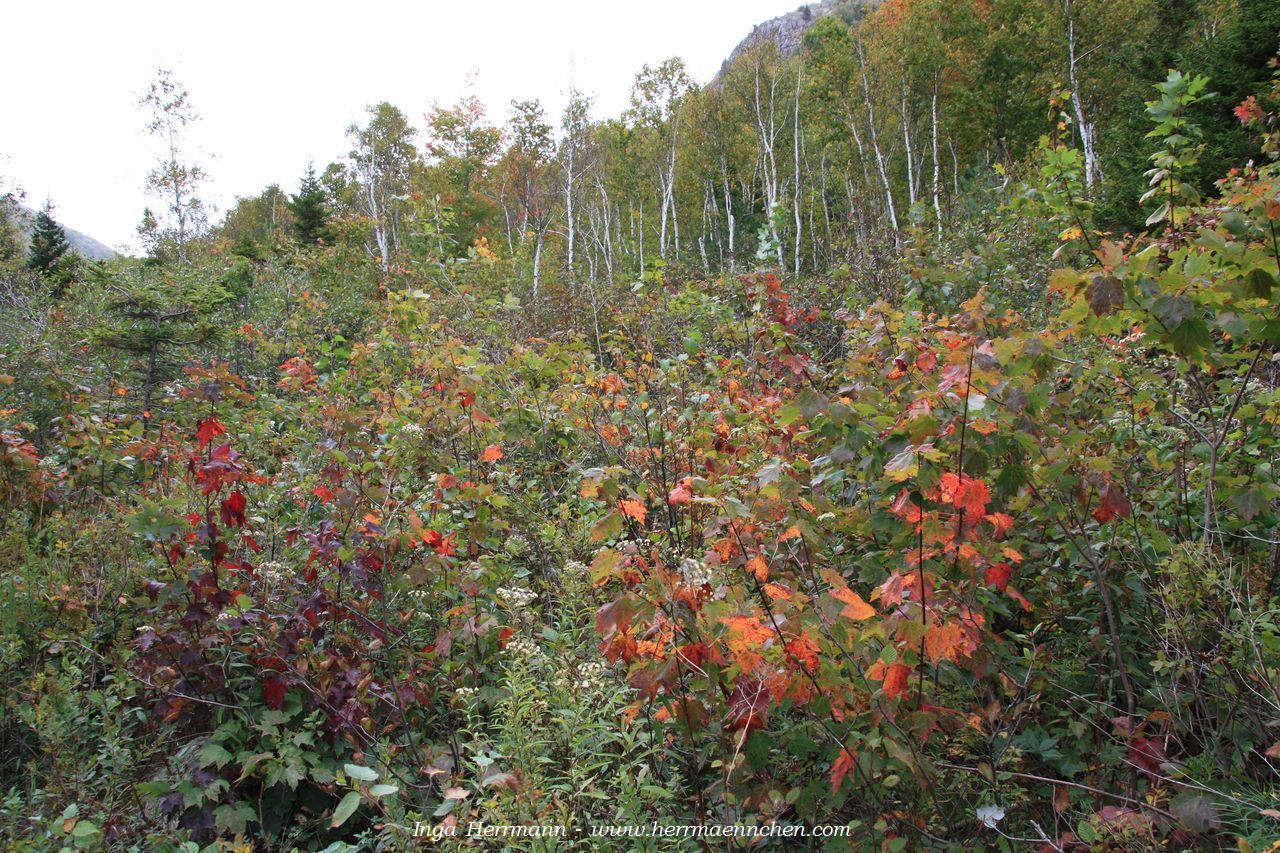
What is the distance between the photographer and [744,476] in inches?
115

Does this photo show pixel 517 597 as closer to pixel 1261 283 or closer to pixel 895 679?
pixel 895 679

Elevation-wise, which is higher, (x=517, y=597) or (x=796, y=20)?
(x=796, y=20)

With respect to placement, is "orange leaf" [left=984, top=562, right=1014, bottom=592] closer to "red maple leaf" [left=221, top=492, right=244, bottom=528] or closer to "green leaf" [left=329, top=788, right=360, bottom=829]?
"green leaf" [left=329, top=788, right=360, bottom=829]

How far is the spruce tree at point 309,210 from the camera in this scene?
20.4 meters

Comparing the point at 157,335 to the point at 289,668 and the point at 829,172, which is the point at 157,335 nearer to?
the point at 289,668

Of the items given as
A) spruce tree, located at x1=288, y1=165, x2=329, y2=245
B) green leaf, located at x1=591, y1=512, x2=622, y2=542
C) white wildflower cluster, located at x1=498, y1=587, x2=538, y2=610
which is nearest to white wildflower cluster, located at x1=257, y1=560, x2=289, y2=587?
white wildflower cluster, located at x1=498, y1=587, x2=538, y2=610

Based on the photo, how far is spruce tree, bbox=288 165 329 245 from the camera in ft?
67.0

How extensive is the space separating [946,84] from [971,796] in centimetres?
2218

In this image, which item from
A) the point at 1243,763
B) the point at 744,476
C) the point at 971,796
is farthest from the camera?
the point at 744,476

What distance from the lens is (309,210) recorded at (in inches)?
811

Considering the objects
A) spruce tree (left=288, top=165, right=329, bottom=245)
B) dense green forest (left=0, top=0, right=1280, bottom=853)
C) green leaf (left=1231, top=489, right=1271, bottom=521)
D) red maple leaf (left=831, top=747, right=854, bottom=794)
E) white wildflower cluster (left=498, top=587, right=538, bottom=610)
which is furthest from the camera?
spruce tree (left=288, top=165, right=329, bottom=245)

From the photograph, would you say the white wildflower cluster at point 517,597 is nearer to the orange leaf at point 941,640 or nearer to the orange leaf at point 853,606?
the orange leaf at point 853,606

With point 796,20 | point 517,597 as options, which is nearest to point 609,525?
point 517,597

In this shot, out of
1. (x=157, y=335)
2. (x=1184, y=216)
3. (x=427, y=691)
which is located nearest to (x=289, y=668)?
(x=427, y=691)
